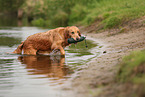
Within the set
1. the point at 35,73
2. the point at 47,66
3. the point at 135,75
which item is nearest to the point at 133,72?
the point at 135,75

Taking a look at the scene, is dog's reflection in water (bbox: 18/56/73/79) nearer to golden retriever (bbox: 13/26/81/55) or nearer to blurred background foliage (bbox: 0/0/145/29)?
golden retriever (bbox: 13/26/81/55)

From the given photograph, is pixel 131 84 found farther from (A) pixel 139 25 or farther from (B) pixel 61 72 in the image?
(A) pixel 139 25

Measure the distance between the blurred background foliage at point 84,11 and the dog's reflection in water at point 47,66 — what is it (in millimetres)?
8311

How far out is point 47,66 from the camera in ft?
28.4

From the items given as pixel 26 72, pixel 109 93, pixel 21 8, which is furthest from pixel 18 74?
pixel 21 8

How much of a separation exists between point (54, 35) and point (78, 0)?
27.0m

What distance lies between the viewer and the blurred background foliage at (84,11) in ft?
59.3

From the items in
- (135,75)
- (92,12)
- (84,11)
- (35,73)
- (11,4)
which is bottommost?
(35,73)

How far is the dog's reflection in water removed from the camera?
7.44 meters

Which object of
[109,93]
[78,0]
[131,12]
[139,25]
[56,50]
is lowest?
[109,93]

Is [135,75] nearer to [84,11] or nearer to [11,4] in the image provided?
[84,11]

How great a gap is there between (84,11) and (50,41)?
21.7 m

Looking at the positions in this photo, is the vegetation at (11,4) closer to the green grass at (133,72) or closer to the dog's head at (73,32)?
the dog's head at (73,32)

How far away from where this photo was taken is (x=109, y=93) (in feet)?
15.8
